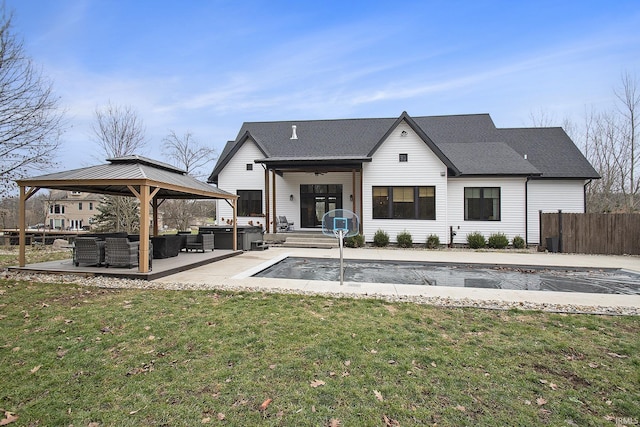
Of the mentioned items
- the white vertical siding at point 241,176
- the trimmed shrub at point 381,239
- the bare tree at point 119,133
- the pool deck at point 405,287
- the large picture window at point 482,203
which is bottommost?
the pool deck at point 405,287

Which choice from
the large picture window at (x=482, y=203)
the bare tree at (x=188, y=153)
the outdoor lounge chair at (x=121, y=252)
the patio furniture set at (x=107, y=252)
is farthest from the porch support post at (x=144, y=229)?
the bare tree at (x=188, y=153)

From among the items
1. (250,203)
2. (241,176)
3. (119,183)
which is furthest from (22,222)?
(241,176)

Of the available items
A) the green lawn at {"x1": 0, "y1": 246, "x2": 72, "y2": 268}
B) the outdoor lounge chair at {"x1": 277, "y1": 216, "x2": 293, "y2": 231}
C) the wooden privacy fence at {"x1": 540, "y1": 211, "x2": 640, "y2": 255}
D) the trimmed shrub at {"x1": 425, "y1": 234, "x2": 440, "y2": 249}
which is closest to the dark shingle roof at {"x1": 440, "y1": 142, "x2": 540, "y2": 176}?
the wooden privacy fence at {"x1": 540, "y1": 211, "x2": 640, "y2": 255}

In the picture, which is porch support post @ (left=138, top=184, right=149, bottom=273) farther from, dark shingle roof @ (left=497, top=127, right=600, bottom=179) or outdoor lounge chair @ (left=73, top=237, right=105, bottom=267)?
dark shingle roof @ (left=497, top=127, right=600, bottom=179)

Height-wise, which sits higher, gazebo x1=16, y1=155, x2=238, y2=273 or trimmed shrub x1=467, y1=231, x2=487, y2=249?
gazebo x1=16, y1=155, x2=238, y2=273

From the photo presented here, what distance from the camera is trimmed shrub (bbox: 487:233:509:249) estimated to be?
1509cm

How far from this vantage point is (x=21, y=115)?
986 cm

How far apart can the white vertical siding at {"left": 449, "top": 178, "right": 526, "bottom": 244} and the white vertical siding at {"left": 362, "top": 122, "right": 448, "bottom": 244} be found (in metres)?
0.95

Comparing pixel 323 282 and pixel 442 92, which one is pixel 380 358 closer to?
pixel 323 282

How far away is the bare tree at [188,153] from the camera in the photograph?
29.3 meters

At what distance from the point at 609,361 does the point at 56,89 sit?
1549 cm

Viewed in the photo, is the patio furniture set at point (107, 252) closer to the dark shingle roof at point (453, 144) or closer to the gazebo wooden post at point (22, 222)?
the gazebo wooden post at point (22, 222)

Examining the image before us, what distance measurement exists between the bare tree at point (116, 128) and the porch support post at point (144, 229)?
1600 cm

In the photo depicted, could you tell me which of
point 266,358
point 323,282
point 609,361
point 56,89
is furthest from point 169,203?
point 609,361
